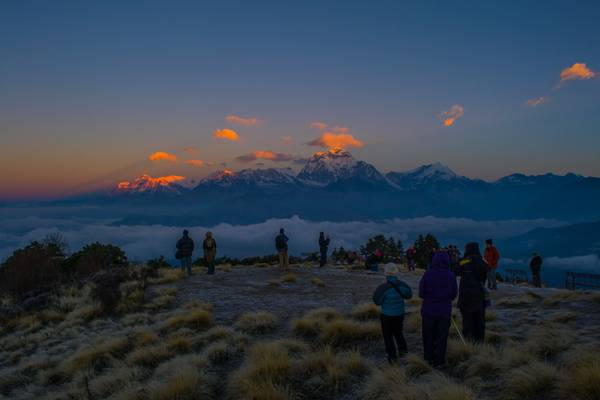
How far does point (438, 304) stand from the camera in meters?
7.73

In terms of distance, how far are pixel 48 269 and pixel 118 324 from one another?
47.3 ft

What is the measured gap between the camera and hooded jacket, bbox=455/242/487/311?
28.3ft

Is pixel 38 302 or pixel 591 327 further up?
pixel 591 327

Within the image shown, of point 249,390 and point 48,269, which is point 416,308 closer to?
point 249,390

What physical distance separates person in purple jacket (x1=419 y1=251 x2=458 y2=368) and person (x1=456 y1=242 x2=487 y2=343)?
109 centimetres

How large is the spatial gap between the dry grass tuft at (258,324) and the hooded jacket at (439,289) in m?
5.30

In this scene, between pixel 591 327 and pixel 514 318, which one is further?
pixel 514 318

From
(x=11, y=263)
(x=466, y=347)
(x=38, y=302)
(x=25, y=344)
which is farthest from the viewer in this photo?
(x=11, y=263)

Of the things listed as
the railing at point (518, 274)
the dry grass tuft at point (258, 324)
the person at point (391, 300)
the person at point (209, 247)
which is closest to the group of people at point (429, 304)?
the person at point (391, 300)

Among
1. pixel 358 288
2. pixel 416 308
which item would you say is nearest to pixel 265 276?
pixel 358 288

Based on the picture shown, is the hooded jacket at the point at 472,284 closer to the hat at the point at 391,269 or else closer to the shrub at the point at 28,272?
the hat at the point at 391,269

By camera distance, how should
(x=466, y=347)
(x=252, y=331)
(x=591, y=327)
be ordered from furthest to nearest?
(x=252, y=331) → (x=591, y=327) → (x=466, y=347)

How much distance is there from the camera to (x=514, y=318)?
463 inches

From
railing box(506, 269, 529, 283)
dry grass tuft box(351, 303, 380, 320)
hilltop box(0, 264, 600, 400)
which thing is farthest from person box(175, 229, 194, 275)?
railing box(506, 269, 529, 283)
